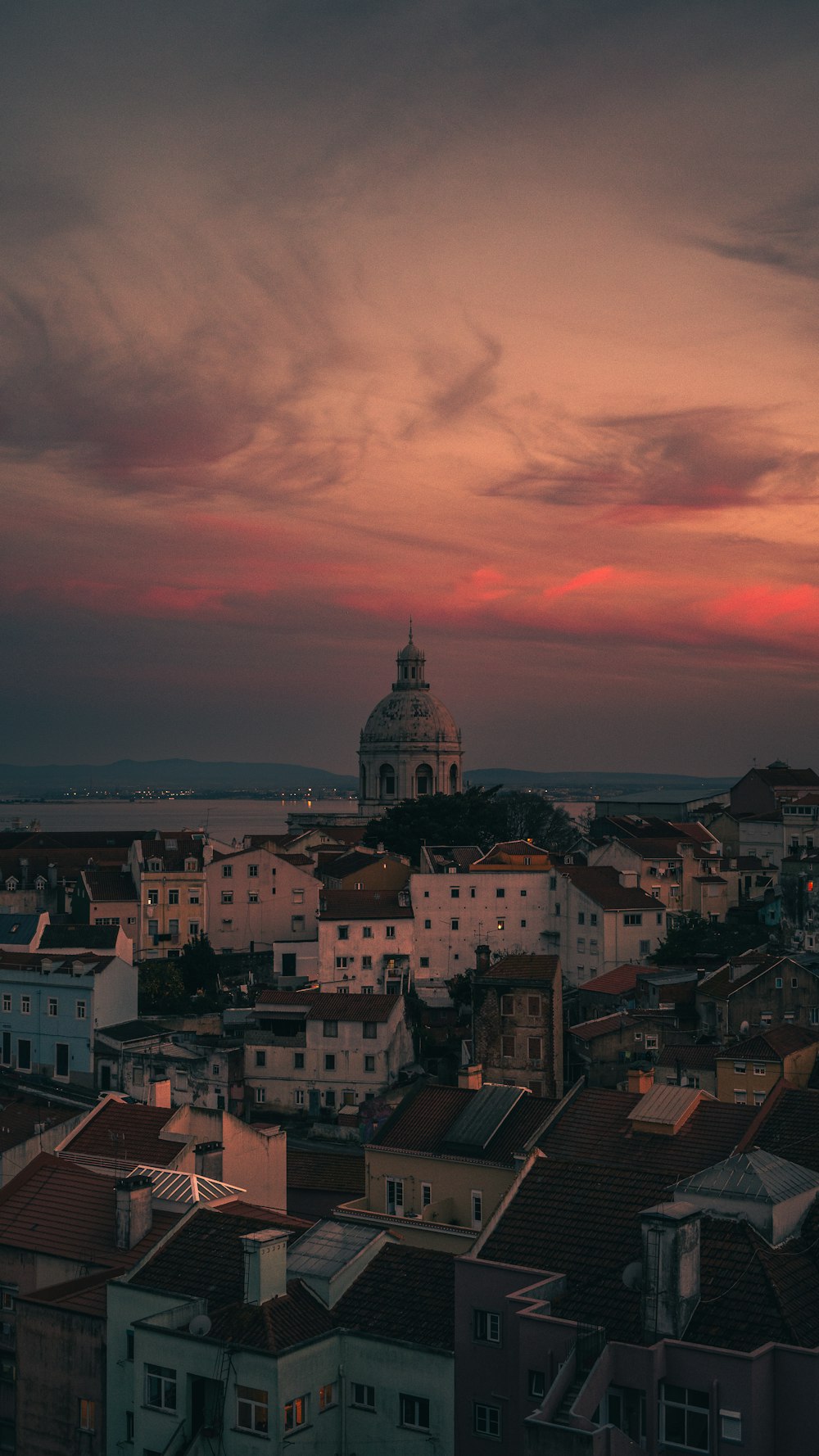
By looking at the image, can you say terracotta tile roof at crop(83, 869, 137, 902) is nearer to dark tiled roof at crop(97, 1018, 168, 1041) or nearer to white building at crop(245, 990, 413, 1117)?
dark tiled roof at crop(97, 1018, 168, 1041)

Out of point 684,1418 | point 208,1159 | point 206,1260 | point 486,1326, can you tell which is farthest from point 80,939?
point 684,1418

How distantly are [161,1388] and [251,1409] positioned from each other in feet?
6.08

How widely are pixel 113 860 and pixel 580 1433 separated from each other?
64.2 m

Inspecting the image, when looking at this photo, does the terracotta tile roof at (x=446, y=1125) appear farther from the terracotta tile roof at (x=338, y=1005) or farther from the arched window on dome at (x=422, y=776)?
the arched window on dome at (x=422, y=776)

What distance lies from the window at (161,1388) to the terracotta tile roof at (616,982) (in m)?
38.1

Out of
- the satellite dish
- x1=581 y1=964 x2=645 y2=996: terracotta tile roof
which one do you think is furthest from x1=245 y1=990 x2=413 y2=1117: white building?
the satellite dish

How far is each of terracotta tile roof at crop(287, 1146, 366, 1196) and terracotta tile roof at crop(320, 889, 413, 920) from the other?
23.2 m

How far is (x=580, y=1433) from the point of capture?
18.9 metres

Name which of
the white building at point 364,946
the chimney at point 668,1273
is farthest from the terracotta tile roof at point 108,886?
the chimney at point 668,1273

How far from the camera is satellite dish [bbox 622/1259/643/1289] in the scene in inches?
843

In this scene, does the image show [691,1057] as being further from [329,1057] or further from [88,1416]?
[88,1416]

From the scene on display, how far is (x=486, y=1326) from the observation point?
875 inches

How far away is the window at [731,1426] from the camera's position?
19.2 meters

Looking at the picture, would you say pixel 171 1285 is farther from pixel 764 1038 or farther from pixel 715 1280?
pixel 764 1038
